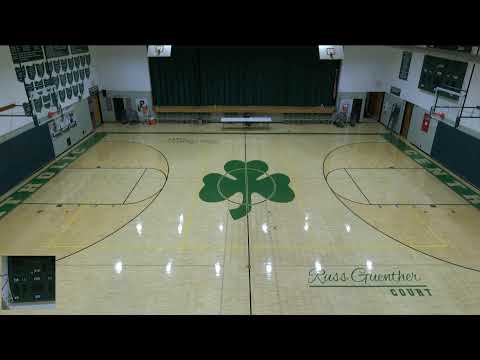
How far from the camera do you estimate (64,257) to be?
8141 millimetres

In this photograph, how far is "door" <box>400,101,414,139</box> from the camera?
53.1 feet

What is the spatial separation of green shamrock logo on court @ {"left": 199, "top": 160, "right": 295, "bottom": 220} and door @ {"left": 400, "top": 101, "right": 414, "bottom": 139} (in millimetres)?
7982

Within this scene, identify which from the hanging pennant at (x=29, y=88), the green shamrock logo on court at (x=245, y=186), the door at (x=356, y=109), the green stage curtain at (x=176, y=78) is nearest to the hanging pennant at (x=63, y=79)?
the hanging pennant at (x=29, y=88)

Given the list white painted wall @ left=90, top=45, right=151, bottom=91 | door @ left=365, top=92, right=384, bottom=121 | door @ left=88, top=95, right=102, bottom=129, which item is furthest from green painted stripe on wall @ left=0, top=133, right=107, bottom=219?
door @ left=365, top=92, right=384, bottom=121

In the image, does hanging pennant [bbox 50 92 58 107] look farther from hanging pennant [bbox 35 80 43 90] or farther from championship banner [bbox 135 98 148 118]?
championship banner [bbox 135 98 148 118]

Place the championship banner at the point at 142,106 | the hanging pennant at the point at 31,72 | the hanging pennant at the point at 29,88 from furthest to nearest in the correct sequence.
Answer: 1. the championship banner at the point at 142,106
2. the hanging pennant at the point at 31,72
3. the hanging pennant at the point at 29,88

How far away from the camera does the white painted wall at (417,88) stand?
11961 mm

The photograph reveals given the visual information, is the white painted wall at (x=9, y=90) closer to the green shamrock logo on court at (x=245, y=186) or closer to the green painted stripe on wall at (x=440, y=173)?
the green shamrock logo on court at (x=245, y=186)

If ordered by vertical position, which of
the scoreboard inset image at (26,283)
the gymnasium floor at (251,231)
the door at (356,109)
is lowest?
the gymnasium floor at (251,231)

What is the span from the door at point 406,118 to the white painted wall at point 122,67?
1366 cm

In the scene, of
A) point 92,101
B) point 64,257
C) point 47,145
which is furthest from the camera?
point 92,101
